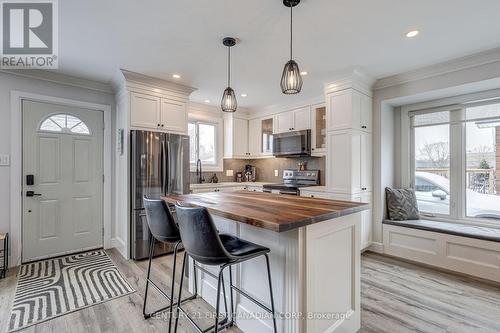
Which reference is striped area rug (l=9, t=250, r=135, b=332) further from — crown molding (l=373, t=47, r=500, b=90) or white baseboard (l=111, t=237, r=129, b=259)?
crown molding (l=373, t=47, r=500, b=90)

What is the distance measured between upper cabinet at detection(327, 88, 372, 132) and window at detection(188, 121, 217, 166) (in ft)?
8.10

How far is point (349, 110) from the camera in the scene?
10.8 ft

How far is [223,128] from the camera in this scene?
5.21 meters

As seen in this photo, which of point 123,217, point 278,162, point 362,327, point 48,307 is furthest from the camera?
point 278,162

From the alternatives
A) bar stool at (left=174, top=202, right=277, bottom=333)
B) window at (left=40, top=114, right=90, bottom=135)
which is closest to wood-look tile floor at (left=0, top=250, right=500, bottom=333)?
bar stool at (left=174, top=202, right=277, bottom=333)

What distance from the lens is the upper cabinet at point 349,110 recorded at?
328 centimetres

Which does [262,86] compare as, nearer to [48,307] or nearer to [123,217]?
[123,217]

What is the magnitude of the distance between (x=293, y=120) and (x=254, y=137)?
1.05m

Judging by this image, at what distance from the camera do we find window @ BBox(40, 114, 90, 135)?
129 inches

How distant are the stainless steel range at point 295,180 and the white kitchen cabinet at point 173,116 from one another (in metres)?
1.77

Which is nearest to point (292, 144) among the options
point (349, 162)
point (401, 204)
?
point (349, 162)

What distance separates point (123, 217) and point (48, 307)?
54.3 inches

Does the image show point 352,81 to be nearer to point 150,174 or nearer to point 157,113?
point 157,113

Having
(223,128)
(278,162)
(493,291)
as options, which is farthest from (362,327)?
(223,128)
